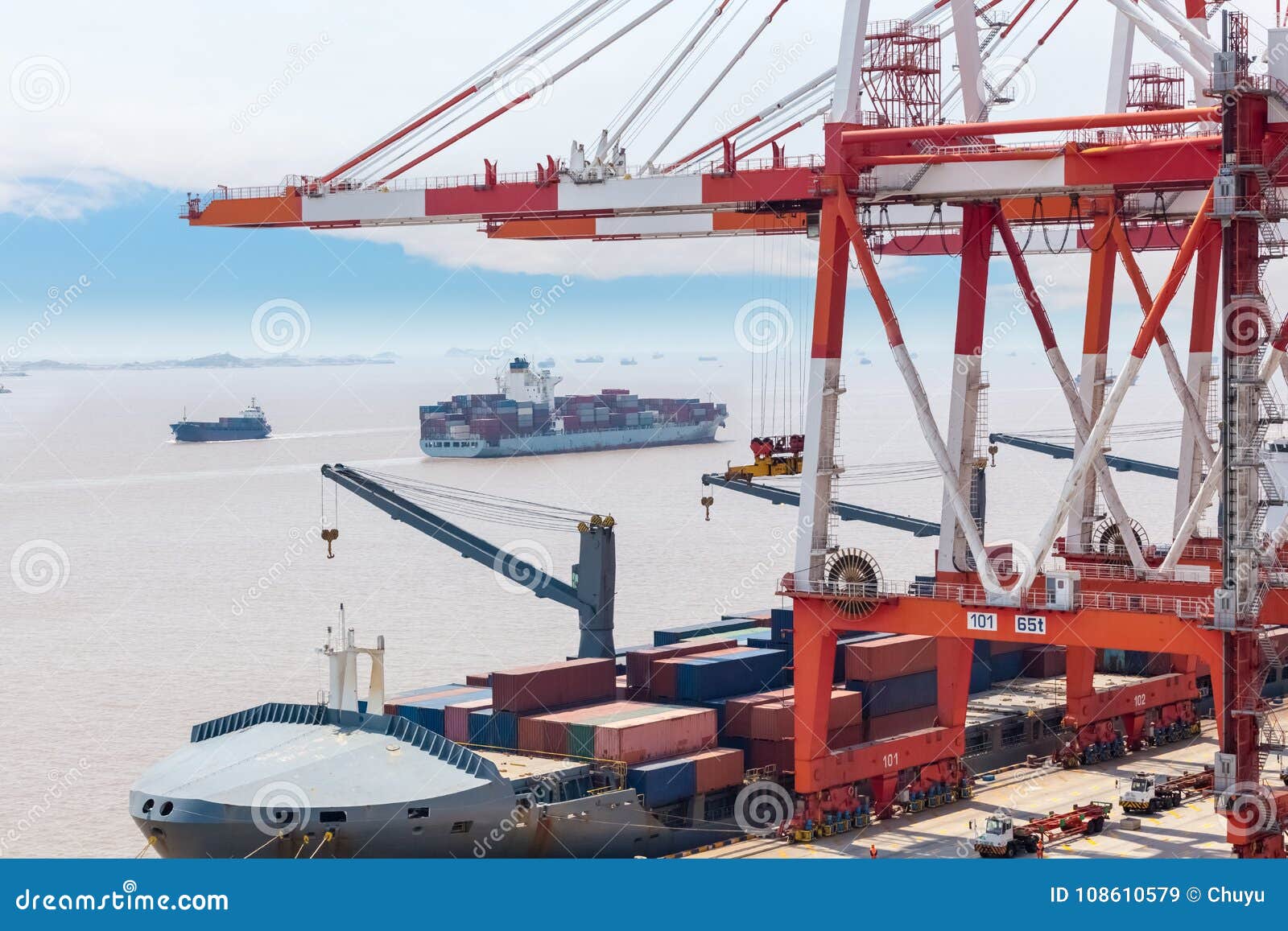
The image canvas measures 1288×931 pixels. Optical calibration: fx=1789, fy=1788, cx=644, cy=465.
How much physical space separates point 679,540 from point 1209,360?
47554 millimetres

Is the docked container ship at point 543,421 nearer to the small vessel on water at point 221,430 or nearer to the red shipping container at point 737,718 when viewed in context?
the small vessel on water at point 221,430

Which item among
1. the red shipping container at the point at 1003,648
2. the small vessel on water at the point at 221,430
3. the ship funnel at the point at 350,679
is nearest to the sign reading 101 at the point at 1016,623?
the ship funnel at the point at 350,679

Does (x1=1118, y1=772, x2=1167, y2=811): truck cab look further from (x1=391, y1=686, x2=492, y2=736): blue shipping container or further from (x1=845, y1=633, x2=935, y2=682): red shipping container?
(x1=391, y1=686, x2=492, y2=736): blue shipping container

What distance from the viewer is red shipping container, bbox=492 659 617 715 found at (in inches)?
1465

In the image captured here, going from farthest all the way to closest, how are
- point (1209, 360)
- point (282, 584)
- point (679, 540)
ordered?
1. point (679, 540)
2. point (282, 584)
3. point (1209, 360)

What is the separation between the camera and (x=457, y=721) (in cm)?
3797

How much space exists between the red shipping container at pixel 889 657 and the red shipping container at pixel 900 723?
92 centimetres

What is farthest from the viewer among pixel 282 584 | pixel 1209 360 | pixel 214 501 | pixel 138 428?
pixel 138 428

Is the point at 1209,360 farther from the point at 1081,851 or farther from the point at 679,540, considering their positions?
the point at 679,540

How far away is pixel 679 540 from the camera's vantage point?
92.6 meters

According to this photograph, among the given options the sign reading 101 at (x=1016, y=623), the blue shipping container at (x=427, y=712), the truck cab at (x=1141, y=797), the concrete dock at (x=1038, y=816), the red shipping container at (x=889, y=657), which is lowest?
the concrete dock at (x=1038, y=816)

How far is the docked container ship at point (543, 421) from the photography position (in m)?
134

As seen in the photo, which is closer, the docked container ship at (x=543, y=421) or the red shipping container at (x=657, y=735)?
the red shipping container at (x=657, y=735)

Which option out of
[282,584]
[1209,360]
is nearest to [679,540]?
[282,584]
